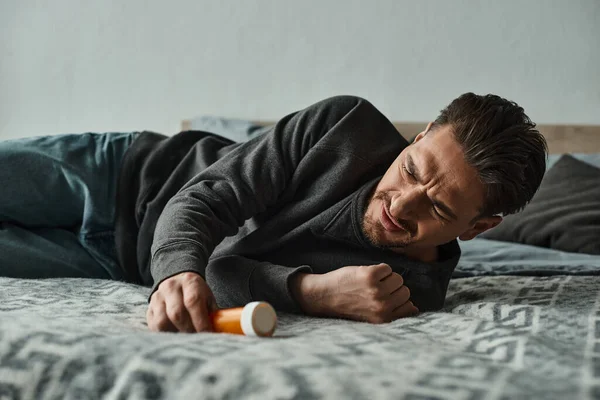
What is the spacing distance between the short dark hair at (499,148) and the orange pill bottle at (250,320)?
1.55ft

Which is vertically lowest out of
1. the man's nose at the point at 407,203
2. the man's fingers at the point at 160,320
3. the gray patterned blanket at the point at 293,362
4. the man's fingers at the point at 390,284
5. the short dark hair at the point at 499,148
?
the man's fingers at the point at 390,284

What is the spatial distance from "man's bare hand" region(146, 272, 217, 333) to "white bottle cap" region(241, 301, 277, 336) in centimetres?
7

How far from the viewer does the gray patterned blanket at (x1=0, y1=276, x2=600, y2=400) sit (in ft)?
1.98

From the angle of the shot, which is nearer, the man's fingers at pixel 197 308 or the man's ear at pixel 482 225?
the man's fingers at pixel 197 308

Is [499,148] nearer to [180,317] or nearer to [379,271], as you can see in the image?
[379,271]

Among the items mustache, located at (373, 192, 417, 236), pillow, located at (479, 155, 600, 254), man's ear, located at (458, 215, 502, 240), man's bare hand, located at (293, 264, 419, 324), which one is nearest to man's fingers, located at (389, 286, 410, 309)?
man's bare hand, located at (293, 264, 419, 324)

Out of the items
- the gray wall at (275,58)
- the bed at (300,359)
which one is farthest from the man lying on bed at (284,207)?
the gray wall at (275,58)

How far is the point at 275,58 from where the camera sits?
249 centimetres

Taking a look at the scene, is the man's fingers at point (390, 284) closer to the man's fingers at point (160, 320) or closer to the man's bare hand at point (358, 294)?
the man's bare hand at point (358, 294)

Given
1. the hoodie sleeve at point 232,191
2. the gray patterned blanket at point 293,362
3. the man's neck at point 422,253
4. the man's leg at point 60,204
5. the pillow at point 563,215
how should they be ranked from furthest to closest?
the pillow at point 563,215
the man's leg at point 60,204
the man's neck at point 422,253
the hoodie sleeve at point 232,191
the gray patterned blanket at point 293,362

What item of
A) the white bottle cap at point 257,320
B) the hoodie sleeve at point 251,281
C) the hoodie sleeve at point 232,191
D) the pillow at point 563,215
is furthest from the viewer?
the pillow at point 563,215

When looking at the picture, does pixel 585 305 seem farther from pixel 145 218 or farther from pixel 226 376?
pixel 145 218

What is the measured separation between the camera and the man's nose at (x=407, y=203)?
110cm

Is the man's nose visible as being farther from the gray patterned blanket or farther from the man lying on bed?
the gray patterned blanket
